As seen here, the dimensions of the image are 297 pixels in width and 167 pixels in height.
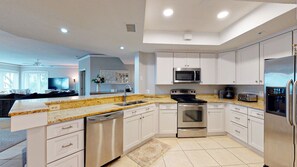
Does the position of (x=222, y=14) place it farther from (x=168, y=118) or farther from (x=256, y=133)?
(x=168, y=118)

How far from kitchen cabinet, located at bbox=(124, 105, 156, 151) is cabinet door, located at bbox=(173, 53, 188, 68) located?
4.47 ft

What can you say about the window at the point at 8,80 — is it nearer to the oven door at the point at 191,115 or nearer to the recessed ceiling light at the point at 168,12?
the oven door at the point at 191,115

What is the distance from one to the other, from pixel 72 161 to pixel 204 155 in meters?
2.16

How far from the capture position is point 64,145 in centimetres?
170

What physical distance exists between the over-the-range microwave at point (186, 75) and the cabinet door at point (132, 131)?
5.19ft

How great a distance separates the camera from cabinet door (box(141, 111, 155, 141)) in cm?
295

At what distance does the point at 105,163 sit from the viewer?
217cm

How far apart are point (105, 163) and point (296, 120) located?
98.3 inches

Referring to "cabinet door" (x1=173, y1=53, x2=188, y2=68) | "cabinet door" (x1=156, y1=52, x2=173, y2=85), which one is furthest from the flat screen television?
"cabinet door" (x1=173, y1=53, x2=188, y2=68)

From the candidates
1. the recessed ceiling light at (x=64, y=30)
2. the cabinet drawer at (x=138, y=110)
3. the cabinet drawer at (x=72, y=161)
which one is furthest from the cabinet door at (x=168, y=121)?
the recessed ceiling light at (x=64, y=30)

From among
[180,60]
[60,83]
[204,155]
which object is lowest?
[204,155]

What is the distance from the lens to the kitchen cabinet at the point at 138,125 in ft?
8.48

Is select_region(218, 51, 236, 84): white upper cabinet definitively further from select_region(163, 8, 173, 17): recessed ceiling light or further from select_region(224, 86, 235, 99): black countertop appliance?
select_region(163, 8, 173, 17): recessed ceiling light

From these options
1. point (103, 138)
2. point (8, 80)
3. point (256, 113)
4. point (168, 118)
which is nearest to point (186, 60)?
point (168, 118)
